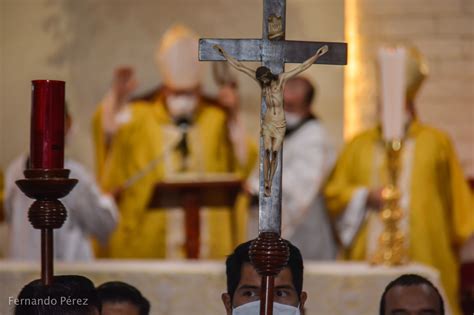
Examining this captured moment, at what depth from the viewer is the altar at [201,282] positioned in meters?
5.56

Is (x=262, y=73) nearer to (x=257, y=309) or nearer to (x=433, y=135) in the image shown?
(x=257, y=309)

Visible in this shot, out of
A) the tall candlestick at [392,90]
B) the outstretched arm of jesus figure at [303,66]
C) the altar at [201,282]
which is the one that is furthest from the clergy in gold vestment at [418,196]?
the outstretched arm of jesus figure at [303,66]

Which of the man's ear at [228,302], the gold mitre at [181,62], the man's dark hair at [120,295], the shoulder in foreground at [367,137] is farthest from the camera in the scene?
the gold mitre at [181,62]

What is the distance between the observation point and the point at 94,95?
9.45 m

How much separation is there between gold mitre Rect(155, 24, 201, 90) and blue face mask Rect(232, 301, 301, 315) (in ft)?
19.9

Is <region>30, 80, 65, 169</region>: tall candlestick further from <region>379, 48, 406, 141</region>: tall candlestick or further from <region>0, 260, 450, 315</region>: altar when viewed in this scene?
<region>379, 48, 406, 141</region>: tall candlestick

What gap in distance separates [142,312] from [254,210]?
494cm

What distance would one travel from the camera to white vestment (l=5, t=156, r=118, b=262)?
21.4ft

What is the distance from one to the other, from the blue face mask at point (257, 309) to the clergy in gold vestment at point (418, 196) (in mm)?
4675

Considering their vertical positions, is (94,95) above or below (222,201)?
above

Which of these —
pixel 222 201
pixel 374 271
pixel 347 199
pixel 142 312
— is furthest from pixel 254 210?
pixel 142 312

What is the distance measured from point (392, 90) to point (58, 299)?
4320mm

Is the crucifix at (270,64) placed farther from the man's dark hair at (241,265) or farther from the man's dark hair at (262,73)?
the man's dark hair at (241,265)

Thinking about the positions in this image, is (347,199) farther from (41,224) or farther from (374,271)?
(41,224)
